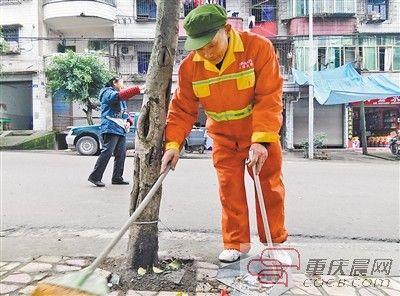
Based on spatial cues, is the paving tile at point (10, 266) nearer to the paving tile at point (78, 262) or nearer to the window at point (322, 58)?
the paving tile at point (78, 262)

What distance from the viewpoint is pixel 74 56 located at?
18.3 metres

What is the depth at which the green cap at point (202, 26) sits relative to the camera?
249 centimetres

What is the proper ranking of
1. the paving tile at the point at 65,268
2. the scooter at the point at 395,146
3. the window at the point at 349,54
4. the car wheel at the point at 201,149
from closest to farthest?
1. the paving tile at the point at 65,268
2. the car wheel at the point at 201,149
3. the scooter at the point at 395,146
4. the window at the point at 349,54

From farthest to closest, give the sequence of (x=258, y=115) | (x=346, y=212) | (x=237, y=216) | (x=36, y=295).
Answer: (x=346, y=212)
(x=237, y=216)
(x=258, y=115)
(x=36, y=295)

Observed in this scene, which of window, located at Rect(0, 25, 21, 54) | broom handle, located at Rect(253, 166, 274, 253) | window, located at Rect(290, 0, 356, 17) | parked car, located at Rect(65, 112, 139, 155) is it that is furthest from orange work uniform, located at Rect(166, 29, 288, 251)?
Answer: window, located at Rect(0, 25, 21, 54)

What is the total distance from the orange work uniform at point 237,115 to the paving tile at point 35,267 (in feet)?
3.88

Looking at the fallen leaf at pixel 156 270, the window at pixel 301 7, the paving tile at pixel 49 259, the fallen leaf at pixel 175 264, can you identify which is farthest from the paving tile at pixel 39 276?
the window at pixel 301 7

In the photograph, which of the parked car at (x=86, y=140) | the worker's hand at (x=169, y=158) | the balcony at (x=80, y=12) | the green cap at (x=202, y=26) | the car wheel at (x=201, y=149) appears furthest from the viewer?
the balcony at (x=80, y=12)

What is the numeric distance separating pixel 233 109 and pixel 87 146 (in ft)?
37.7

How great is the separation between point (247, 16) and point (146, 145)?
68.3 ft

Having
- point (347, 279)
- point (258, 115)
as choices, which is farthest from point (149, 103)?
point (347, 279)

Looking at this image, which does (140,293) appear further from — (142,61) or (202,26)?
(142,61)

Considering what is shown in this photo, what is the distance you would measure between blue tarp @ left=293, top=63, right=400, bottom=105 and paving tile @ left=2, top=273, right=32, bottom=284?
14333mm

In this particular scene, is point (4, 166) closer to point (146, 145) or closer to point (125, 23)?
point (146, 145)
